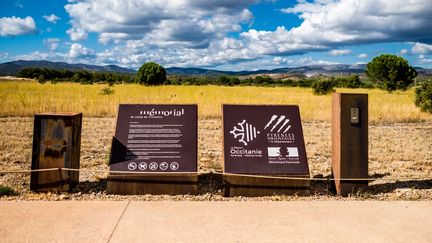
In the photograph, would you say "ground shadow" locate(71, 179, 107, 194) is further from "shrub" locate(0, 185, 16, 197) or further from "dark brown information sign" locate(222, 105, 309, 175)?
"dark brown information sign" locate(222, 105, 309, 175)

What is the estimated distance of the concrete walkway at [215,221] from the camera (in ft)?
14.6

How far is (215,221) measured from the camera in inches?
194

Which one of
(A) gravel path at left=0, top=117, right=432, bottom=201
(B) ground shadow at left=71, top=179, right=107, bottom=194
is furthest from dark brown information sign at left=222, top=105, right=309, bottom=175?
(B) ground shadow at left=71, top=179, right=107, bottom=194

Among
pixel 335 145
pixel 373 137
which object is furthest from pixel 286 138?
pixel 373 137

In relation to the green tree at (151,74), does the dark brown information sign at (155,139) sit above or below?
below

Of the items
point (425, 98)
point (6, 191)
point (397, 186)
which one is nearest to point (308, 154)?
point (397, 186)

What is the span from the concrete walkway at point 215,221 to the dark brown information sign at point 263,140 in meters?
0.67

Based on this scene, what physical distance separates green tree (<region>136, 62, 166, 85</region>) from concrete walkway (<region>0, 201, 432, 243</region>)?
46.5m

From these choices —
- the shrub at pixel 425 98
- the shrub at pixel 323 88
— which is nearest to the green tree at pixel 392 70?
the shrub at pixel 323 88

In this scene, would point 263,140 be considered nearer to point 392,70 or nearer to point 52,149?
point 52,149

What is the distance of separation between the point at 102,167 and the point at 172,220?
3566mm

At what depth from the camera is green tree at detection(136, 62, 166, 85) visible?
51.4 metres

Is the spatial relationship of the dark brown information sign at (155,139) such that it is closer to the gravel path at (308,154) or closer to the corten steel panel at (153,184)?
the corten steel panel at (153,184)

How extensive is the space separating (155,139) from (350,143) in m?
2.70
